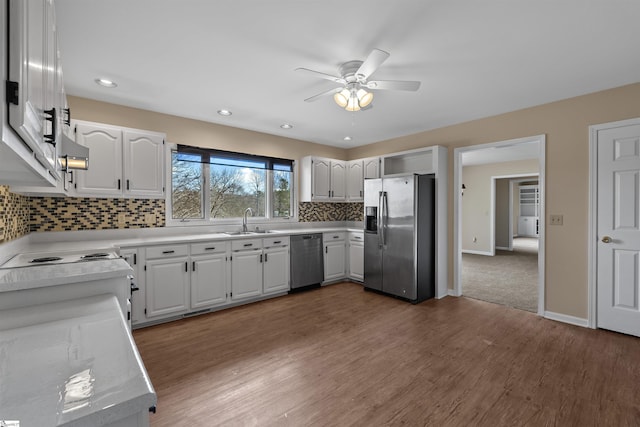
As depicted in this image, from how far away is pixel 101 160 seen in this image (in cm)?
321

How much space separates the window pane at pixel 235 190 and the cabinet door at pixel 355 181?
159cm

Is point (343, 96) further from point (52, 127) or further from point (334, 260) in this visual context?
point (334, 260)

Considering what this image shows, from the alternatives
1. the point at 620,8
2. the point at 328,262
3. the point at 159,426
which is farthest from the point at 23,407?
the point at 328,262

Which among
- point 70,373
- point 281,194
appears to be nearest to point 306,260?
point 281,194

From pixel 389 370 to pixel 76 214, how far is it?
3.52m

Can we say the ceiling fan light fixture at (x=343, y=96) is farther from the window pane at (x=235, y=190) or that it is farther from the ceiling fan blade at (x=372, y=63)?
the window pane at (x=235, y=190)

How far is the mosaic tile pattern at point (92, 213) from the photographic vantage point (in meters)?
3.09

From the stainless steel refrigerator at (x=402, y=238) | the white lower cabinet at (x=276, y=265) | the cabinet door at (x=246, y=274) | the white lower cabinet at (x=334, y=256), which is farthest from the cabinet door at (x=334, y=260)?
the cabinet door at (x=246, y=274)

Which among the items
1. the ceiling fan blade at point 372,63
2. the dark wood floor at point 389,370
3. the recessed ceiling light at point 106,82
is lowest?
the dark wood floor at point 389,370

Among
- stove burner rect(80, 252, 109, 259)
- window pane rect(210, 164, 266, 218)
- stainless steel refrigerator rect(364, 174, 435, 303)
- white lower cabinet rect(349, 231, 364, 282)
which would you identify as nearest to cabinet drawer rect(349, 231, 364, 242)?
white lower cabinet rect(349, 231, 364, 282)

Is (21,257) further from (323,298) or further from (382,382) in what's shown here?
(323,298)

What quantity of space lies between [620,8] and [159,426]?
3.77 m

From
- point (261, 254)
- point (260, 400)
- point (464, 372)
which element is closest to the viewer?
point (260, 400)

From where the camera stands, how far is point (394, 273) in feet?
13.9
